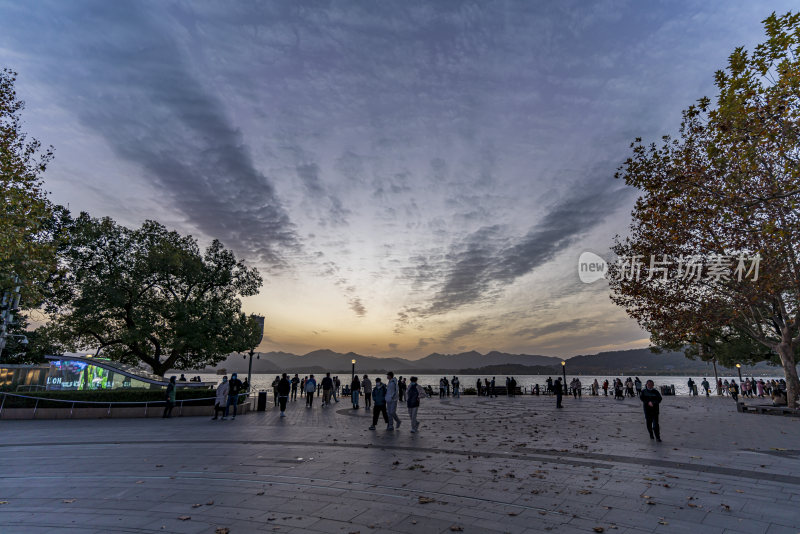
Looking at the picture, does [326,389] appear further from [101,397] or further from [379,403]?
[379,403]

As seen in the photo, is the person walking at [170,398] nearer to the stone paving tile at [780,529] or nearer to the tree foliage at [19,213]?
the tree foliage at [19,213]

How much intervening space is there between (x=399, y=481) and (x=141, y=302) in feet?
80.7

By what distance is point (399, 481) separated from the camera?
7.49 metres

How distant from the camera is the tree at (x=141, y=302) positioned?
24297 mm

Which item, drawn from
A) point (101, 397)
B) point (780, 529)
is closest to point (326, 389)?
point (101, 397)

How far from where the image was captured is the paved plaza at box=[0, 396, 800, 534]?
5488 mm

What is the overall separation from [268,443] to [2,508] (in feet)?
20.5

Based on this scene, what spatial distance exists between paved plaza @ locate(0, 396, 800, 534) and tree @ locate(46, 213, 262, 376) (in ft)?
38.2

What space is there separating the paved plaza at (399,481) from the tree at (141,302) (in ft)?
38.2

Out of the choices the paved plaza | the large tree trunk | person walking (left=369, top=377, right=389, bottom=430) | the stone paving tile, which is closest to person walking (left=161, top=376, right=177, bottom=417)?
the paved plaza

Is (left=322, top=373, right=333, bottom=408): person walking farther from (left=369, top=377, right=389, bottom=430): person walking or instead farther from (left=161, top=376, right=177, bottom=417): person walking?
(left=369, top=377, right=389, bottom=430): person walking

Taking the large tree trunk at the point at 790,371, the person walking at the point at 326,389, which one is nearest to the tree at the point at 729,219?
the large tree trunk at the point at 790,371

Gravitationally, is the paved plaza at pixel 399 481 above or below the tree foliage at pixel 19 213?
below

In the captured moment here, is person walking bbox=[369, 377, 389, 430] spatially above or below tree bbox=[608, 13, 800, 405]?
below
